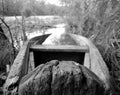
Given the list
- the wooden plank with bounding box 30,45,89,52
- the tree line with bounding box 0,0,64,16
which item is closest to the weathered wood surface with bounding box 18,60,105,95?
the wooden plank with bounding box 30,45,89,52

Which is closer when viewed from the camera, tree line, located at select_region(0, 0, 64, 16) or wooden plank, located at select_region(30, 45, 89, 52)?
wooden plank, located at select_region(30, 45, 89, 52)

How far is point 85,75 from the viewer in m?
0.72

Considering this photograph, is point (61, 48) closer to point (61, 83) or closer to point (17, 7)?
point (61, 83)

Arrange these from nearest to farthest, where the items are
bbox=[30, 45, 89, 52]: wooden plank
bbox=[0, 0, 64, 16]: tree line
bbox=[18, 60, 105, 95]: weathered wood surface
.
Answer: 1. bbox=[18, 60, 105, 95]: weathered wood surface
2. bbox=[30, 45, 89, 52]: wooden plank
3. bbox=[0, 0, 64, 16]: tree line

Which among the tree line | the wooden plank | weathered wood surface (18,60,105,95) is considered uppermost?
the tree line

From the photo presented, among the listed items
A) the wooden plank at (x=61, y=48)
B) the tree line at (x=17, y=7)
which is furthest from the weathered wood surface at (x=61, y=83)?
the tree line at (x=17, y=7)

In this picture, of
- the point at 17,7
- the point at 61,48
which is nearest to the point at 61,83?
the point at 61,48

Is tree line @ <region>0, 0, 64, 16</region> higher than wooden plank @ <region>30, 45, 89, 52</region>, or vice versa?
tree line @ <region>0, 0, 64, 16</region>

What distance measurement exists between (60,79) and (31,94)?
18 centimetres

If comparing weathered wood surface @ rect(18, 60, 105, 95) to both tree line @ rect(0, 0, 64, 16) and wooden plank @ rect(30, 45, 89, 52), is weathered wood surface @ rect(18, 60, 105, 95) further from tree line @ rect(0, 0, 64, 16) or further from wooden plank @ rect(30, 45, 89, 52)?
tree line @ rect(0, 0, 64, 16)

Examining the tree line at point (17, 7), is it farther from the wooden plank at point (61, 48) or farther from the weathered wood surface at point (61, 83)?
the weathered wood surface at point (61, 83)

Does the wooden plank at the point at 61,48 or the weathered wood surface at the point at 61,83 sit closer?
the weathered wood surface at the point at 61,83

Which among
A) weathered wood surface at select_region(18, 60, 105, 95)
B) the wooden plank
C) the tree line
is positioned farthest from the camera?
the tree line

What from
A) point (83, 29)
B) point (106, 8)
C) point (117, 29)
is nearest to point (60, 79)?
point (117, 29)
